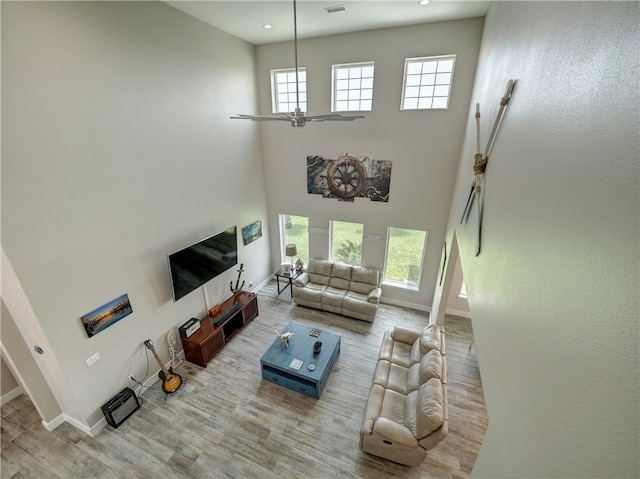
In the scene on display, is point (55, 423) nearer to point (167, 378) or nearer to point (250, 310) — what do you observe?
point (167, 378)

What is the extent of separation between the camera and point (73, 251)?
A: 3307mm

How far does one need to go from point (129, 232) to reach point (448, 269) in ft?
17.1

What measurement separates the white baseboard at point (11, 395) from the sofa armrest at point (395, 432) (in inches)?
230

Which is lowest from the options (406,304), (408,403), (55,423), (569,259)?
(406,304)

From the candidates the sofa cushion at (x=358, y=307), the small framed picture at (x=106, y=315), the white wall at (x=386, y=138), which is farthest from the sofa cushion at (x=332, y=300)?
the small framed picture at (x=106, y=315)

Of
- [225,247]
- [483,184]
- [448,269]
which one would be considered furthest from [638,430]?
[225,247]

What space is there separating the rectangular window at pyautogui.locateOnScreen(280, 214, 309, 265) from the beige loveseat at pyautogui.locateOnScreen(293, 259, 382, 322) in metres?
0.63

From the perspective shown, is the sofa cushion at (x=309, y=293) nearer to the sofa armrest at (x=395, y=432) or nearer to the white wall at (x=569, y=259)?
the sofa armrest at (x=395, y=432)

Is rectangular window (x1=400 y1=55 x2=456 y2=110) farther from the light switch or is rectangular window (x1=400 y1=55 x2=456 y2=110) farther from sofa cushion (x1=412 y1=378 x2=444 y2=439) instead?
the light switch

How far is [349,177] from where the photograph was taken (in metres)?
6.24

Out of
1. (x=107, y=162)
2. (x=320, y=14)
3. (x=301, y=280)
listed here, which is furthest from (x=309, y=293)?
(x=320, y=14)

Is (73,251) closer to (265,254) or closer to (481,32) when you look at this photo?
(265,254)

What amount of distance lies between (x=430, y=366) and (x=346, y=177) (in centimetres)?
421

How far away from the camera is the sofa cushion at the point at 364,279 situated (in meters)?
6.52
